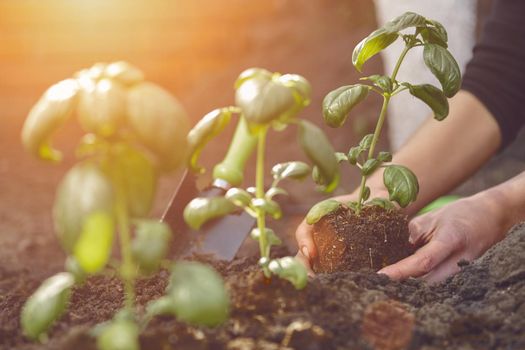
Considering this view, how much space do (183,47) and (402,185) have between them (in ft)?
17.2

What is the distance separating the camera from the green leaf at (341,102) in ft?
5.16

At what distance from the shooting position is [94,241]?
3.07 ft

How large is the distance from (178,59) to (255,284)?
5563 mm

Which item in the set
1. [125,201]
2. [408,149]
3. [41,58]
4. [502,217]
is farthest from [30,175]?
[125,201]

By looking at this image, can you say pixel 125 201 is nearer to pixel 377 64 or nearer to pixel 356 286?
pixel 356 286

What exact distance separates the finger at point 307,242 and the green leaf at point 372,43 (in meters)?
0.53

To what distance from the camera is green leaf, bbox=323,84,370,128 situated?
1572 mm

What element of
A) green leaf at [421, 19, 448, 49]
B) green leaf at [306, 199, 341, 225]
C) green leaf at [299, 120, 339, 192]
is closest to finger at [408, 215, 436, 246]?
green leaf at [306, 199, 341, 225]

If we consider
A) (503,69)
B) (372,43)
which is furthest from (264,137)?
(503,69)

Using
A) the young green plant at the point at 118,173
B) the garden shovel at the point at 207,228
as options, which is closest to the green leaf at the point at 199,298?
the young green plant at the point at 118,173

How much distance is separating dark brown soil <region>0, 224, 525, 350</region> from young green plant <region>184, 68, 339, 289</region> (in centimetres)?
7

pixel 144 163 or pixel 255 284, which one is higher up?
pixel 144 163

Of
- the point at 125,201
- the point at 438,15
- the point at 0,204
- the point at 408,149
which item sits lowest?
the point at 0,204

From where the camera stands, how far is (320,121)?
→ 5430 mm
